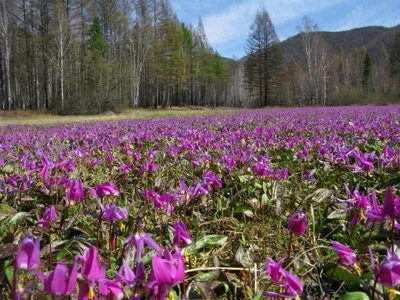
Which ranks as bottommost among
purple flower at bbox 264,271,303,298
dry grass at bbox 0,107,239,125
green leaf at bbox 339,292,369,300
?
green leaf at bbox 339,292,369,300

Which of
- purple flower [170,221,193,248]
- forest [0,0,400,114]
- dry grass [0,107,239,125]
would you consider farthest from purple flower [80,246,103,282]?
forest [0,0,400,114]

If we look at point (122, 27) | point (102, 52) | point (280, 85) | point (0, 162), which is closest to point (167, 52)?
point (122, 27)

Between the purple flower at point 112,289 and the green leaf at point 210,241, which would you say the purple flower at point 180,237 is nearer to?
the purple flower at point 112,289

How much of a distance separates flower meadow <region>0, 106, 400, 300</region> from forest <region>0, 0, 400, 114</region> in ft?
A: 82.6

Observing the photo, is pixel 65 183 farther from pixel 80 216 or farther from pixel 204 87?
pixel 204 87

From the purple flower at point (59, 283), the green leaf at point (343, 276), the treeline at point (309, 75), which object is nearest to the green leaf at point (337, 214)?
the green leaf at point (343, 276)

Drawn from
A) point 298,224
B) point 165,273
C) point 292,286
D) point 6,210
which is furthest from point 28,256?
point 6,210

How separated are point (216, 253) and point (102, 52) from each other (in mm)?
40120

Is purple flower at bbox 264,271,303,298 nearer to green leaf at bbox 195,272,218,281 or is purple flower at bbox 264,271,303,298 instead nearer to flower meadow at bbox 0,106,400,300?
flower meadow at bbox 0,106,400,300

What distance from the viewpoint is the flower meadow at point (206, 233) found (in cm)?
73

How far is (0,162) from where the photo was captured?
2.67m

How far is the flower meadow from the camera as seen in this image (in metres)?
0.73

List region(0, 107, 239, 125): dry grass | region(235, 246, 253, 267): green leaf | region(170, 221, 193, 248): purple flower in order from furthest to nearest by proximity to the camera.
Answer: region(0, 107, 239, 125): dry grass < region(235, 246, 253, 267): green leaf < region(170, 221, 193, 248): purple flower

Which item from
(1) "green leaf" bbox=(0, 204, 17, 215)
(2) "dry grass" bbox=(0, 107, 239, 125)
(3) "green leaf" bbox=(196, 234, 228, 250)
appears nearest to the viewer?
(3) "green leaf" bbox=(196, 234, 228, 250)
